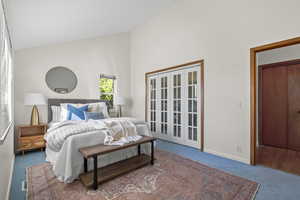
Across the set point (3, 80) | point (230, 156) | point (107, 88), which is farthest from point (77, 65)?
point (230, 156)

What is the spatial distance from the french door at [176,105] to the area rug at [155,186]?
1.31 metres

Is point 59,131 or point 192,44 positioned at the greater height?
point 192,44

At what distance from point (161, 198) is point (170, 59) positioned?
3214 mm

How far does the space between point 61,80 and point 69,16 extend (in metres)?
1.78

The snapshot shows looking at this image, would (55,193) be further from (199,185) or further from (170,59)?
(170,59)

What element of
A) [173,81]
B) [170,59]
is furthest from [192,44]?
[173,81]

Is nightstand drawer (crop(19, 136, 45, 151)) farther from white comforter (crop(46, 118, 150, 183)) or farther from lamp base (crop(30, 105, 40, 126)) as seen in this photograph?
white comforter (crop(46, 118, 150, 183))

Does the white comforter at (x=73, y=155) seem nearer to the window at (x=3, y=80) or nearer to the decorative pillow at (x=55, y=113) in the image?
the window at (x=3, y=80)

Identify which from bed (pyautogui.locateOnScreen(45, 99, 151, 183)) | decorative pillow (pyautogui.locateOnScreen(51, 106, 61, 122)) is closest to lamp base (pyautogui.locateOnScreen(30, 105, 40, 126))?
decorative pillow (pyautogui.locateOnScreen(51, 106, 61, 122))

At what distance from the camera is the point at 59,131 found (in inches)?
90.4

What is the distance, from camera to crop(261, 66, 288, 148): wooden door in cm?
347

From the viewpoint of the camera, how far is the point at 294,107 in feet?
11.0

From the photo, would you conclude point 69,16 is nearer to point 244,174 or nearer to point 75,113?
point 75,113

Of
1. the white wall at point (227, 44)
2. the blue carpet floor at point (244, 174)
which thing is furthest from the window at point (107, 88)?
the blue carpet floor at point (244, 174)
